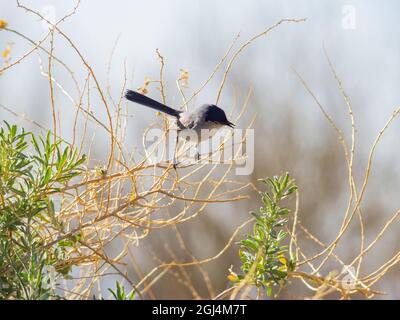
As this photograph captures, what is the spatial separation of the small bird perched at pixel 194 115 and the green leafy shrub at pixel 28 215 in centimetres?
117

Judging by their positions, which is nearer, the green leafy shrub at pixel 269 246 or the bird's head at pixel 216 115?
the green leafy shrub at pixel 269 246

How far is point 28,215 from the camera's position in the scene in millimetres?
1354

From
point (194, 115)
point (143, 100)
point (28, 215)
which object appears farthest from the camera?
point (194, 115)

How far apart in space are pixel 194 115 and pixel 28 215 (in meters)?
1.74

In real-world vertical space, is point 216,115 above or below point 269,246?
above

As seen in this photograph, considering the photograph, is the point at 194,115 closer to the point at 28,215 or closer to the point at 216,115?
the point at 216,115

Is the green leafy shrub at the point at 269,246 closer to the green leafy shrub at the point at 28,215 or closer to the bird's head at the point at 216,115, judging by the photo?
the green leafy shrub at the point at 28,215

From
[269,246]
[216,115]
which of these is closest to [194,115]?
[216,115]

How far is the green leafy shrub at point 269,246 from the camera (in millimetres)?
1319

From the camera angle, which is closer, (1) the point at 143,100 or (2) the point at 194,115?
(1) the point at 143,100

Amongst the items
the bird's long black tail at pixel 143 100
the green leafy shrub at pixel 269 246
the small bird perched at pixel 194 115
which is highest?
the bird's long black tail at pixel 143 100

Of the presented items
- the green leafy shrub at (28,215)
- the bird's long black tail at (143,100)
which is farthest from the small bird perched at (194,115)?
the green leafy shrub at (28,215)

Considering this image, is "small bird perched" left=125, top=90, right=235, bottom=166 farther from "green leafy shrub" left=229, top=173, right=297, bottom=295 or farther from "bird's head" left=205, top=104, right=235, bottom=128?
"green leafy shrub" left=229, top=173, right=297, bottom=295
